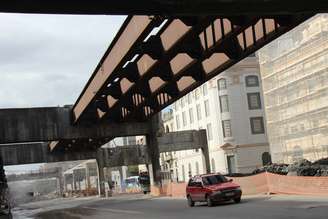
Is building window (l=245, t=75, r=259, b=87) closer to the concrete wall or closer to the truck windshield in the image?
the concrete wall

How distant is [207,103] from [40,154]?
3160 cm

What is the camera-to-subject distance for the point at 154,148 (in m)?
49.1

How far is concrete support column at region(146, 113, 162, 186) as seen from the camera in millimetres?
47781

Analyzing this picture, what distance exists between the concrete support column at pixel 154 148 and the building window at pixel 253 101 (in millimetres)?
38636

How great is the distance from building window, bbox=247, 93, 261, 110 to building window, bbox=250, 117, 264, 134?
1.64m

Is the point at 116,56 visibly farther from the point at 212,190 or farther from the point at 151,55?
the point at 212,190

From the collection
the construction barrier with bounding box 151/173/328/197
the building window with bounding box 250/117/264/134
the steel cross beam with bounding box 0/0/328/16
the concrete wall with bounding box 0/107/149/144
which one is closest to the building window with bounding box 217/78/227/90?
the building window with bounding box 250/117/264/134

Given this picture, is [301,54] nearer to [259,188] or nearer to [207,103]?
[259,188]

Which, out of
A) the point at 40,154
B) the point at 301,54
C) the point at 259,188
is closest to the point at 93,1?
the point at 259,188

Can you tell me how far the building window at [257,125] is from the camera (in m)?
86.0

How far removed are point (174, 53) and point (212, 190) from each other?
7.60 metres

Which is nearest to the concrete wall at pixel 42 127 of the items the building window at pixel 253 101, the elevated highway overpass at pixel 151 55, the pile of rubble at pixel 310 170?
the elevated highway overpass at pixel 151 55

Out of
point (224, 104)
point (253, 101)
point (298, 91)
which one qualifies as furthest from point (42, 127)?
point (253, 101)

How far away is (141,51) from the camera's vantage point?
25312 mm
